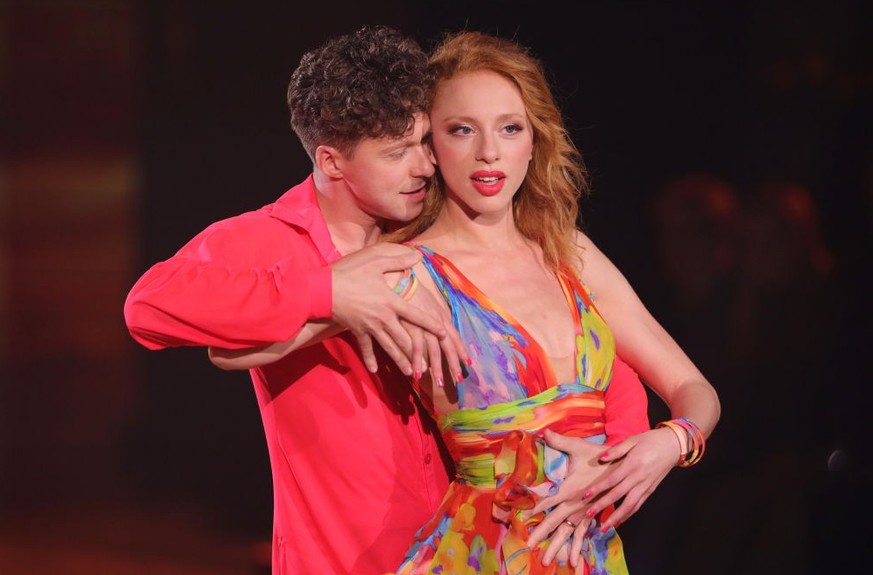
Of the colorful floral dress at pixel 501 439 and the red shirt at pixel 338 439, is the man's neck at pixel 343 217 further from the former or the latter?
the colorful floral dress at pixel 501 439

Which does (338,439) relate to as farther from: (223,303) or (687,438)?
(687,438)

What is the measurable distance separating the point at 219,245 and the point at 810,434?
7.95ft

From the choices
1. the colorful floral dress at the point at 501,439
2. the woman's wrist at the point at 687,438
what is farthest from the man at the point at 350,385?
the woman's wrist at the point at 687,438

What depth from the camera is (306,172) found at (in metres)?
3.06

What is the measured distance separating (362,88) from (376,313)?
1.58ft


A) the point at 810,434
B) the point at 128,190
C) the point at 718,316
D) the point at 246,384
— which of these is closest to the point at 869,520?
the point at 810,434

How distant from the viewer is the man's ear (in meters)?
1.95

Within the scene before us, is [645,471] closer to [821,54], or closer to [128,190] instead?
[128,190]

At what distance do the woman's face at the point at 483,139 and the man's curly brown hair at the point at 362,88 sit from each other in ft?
0.22

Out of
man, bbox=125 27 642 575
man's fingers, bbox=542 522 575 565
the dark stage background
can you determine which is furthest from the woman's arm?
the dark stage background

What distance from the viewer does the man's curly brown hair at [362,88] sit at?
1864 millimetres

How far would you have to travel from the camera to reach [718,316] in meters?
3.44

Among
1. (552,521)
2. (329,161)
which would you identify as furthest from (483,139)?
(552,521)

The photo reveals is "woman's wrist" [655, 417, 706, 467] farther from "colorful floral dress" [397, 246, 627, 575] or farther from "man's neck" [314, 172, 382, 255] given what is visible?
"man's neck" [314, 172, 382, 255]
